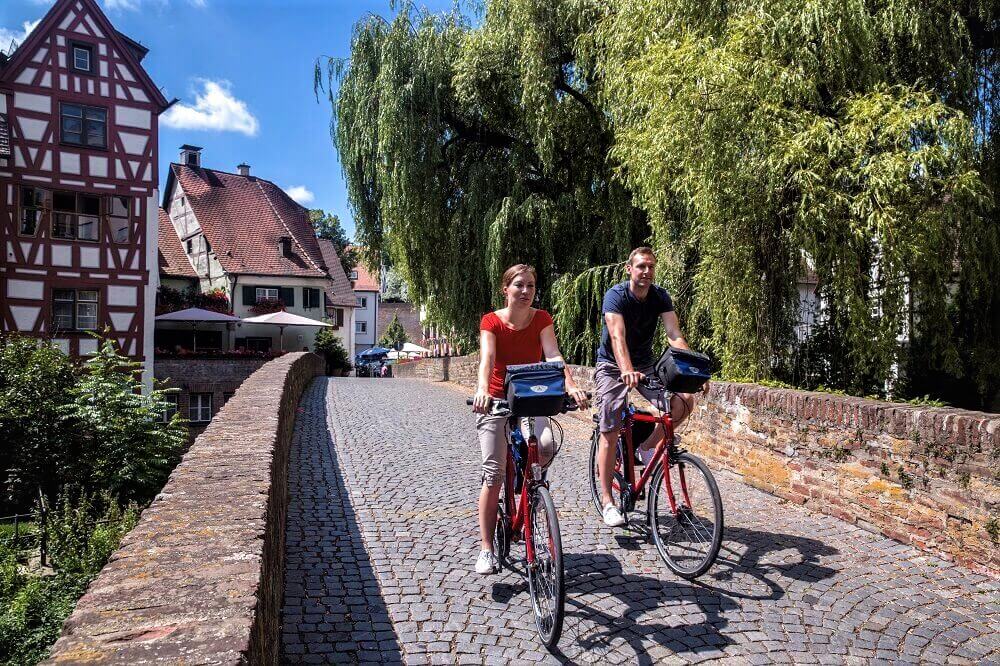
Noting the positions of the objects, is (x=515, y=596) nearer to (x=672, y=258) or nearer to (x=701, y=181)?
(x=701, y=181)

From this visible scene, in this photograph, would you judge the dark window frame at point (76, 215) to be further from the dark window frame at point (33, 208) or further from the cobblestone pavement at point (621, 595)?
the cobblestone pavement at point (621, 595)

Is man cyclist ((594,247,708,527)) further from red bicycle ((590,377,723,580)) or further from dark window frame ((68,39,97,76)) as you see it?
dark window frame ((68,39,97,76))

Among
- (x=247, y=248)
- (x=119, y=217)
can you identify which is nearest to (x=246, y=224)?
(x=247, y=248)

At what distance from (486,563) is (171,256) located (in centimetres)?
3730

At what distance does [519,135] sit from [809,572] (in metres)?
12.7

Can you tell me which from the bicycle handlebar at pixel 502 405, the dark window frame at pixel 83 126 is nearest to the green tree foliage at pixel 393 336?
the dark window frame at pixel 83 126

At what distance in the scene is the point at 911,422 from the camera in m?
5.18

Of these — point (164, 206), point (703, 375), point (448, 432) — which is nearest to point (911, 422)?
point (703, 375)

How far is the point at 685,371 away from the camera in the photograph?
15.2 ft

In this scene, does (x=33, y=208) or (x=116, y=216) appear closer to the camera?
(x=33, y=208)

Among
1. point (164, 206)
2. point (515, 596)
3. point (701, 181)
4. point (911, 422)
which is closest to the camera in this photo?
point (515, 596)

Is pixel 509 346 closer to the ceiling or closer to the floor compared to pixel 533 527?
closer to the ceiling

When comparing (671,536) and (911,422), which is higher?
(911,422)

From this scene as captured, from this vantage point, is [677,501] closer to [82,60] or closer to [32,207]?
[32,207]
